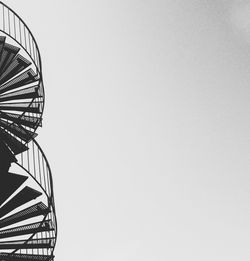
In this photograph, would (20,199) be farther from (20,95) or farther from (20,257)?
(20,95)

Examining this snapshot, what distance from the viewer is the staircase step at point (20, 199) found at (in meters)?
7.82

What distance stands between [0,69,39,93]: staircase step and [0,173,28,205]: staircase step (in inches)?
104

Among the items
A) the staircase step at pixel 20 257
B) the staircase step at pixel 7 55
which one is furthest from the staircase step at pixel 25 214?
the staircase step at pixel 7 55

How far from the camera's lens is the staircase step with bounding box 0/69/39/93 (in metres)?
9.39

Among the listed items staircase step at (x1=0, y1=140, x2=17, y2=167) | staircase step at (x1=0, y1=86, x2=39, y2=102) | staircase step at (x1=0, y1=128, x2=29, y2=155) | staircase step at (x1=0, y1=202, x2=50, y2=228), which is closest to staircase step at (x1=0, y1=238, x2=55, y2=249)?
staircase step at (x1=0, y1=202, x2=50, y2=228)

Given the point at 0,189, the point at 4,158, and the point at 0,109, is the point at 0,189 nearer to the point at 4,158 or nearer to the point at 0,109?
the point at 4,158

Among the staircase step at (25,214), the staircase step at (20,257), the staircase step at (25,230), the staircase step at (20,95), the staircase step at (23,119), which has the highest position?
the staircase step at (20,95)

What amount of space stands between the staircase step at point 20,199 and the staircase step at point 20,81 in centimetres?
279

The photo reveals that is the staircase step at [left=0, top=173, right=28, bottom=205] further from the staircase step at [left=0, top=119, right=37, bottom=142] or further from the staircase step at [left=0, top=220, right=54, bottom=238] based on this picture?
the staircase step at [left=0, top=119, right=37, bottom=142]

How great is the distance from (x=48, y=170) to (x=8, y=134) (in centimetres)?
122

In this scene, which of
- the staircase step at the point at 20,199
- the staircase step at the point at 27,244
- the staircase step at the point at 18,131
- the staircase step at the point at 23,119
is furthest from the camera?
the staircase step at the point at 23,119

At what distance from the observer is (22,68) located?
9562 mm

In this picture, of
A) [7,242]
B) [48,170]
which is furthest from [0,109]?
[7,242]

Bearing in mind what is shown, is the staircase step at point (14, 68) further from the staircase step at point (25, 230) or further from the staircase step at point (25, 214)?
the staircase step at point (25, 230)
